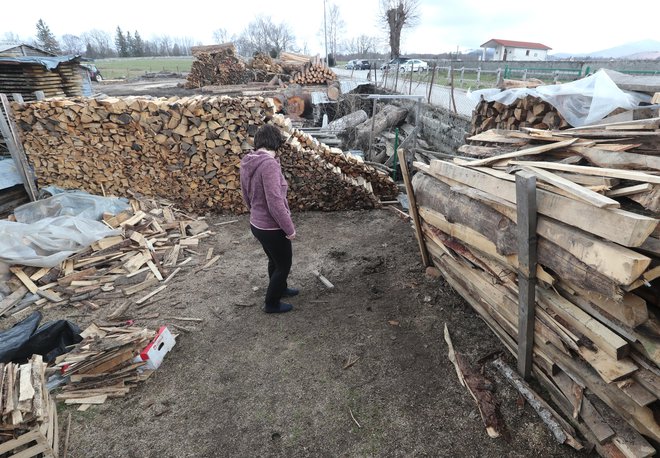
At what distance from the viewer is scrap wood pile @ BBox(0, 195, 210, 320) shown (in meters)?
4.71

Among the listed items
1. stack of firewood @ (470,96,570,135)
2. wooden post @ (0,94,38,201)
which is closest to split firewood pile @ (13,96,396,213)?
wooden post @ (0,94,38,201)

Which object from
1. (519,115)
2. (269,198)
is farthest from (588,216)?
(519,115)

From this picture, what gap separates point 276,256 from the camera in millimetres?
3979

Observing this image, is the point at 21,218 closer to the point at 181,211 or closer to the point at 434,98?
the point at 181,211

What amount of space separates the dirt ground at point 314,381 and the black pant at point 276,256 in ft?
1.02

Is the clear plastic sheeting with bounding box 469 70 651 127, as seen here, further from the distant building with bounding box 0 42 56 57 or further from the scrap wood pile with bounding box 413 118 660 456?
the distant building with bounding box 0 42 56 57

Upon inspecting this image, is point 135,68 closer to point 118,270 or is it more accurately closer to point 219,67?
point 219,67

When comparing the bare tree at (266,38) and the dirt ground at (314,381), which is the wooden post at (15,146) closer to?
the dirt ground at (314,381)

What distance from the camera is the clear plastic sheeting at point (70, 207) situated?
593cm

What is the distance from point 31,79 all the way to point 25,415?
1222 centimetres

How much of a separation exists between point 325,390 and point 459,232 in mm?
1934

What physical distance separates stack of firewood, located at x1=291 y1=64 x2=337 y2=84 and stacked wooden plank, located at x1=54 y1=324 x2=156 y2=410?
1485 cm

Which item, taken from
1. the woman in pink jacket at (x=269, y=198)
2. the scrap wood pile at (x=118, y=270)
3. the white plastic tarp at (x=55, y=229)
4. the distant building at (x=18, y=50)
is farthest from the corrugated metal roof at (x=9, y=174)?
the distant building at (x=18, y=50)

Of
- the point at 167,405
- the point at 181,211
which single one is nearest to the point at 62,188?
the point at 181,211
